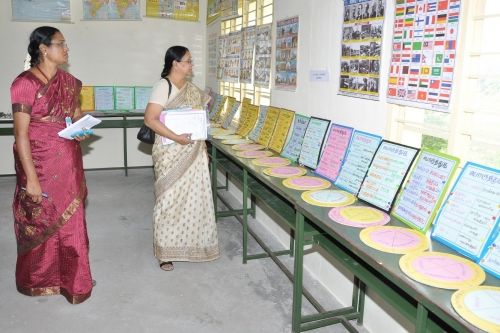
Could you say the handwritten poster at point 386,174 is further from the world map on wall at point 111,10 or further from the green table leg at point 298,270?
the world map on wall at point 111,10

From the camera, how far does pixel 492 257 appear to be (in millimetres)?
1431

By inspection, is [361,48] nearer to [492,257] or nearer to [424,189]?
[424,189]

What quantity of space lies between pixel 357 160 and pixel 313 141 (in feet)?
1.86

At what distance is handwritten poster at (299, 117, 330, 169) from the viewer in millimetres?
2729

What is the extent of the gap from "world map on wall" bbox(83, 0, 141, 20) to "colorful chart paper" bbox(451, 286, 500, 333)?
227 inches

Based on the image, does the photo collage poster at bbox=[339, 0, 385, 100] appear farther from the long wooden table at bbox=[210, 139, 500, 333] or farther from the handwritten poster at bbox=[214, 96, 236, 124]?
the handwritten poster at bbox=[214, 96, 236, 124]

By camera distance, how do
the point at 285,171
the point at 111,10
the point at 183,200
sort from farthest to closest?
the point at 111,10
the point at 183,200
the point at 285,171

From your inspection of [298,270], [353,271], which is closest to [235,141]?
[298,270]

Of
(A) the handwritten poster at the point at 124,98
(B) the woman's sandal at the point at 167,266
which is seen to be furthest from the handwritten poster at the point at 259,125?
(A) the handwritten poster at the point at 124,98

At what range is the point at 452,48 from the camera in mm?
1799

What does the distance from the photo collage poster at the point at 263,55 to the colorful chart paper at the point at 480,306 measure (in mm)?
2832

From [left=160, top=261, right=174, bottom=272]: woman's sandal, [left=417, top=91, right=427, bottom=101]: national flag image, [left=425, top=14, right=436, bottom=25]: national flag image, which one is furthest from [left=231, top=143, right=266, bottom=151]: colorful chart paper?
[left=425, top=14, right=436, bottom=25]: national flag image

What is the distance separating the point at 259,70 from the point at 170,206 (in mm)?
1618

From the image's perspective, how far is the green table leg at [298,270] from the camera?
2.13 meters
